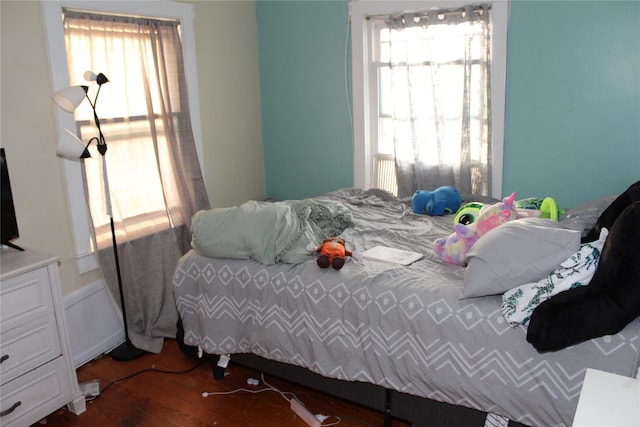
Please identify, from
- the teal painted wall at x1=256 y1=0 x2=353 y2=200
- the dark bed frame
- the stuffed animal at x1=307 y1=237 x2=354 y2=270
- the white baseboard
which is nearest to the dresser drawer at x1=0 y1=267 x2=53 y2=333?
the white baseboard

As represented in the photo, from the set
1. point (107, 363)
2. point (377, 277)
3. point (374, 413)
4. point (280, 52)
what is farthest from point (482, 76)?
point (107, 363)

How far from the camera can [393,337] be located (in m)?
2.11

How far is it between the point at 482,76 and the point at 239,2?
75.2 inches

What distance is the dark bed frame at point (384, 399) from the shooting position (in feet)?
6.90

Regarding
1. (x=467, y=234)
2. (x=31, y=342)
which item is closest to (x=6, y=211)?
(x=31, y=342)

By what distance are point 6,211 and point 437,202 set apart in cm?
226

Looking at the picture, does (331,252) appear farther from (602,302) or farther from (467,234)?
(602,302)

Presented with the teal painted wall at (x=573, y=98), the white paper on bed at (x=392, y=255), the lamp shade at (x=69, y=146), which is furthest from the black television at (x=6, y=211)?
the teal painted wall at (x=573, y=98)

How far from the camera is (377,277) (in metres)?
2.25

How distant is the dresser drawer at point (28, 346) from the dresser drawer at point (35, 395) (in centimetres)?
4

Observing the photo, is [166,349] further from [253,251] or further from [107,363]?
[253,251]

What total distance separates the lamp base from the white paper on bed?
1486mm

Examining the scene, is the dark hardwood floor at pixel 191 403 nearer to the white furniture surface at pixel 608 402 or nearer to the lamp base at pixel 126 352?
the lamp base at pixel 126 352

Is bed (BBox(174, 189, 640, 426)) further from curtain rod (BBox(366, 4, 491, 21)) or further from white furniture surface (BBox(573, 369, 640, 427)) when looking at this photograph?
curtain rod (BBox(366, 4, 491, 21))
